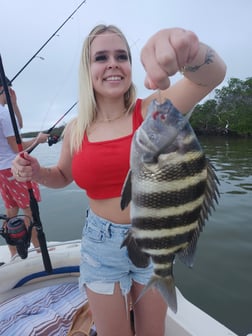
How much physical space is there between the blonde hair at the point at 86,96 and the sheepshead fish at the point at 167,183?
2.40ft

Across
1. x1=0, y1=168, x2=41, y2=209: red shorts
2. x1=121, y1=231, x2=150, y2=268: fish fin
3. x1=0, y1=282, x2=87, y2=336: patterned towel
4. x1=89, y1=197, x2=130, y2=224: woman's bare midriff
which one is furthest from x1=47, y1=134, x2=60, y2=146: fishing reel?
x1=121, y1=231, x2=150, y2=268: fish fin

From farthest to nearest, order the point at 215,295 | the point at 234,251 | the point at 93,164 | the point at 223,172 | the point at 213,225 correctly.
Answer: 1. the point at 223,172
2. the point at 213,225
3. the point at 234,251
4. the point at 215,295
5. the point at 93,164

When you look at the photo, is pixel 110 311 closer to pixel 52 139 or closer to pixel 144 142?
pixel 144 142

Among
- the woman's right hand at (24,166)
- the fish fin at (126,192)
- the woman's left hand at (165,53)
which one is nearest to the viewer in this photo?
the woman's left hand at (165,53)

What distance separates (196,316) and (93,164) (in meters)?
1.59

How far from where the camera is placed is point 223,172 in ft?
45.1

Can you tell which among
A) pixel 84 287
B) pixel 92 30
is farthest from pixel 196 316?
pixel 92 30

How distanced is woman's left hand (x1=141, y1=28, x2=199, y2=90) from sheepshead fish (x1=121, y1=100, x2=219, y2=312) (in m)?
0.13

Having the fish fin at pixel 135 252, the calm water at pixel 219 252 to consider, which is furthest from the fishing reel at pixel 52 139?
the calm water at pixel 219 252

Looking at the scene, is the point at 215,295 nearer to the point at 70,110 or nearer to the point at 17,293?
the point at 17,293

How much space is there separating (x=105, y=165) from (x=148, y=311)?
90 centimetres

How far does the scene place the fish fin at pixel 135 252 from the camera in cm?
139

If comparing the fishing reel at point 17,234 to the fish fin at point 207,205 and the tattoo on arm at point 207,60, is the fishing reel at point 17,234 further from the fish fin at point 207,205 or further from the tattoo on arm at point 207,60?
the tattoo on arm at point 207,60

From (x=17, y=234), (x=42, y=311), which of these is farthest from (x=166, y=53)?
(x=42, y=311)
